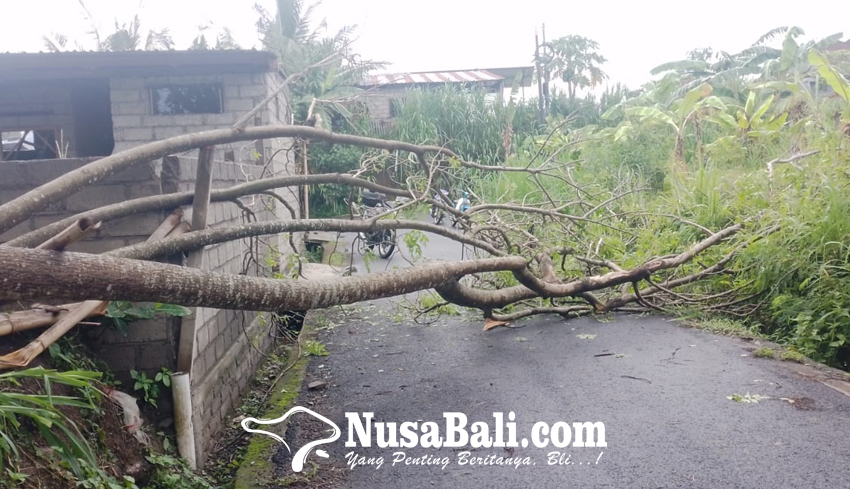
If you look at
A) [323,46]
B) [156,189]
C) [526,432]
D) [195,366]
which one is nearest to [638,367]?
[526,432]

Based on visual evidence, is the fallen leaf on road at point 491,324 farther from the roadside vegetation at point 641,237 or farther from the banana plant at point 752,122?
the banana plant at point 752,122

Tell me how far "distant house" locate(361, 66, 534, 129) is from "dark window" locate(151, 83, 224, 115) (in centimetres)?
1127

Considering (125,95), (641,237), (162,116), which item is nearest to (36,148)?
(125,95)

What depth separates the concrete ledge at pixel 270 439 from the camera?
3.63 meters

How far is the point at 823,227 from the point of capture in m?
5.87

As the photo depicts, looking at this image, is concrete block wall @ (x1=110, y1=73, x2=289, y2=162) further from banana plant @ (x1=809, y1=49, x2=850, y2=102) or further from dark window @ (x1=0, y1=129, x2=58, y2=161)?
banana plant @ (x1=809, y1=49, x2=850, y2=102)

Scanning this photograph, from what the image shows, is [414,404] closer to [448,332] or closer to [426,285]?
[426,285]

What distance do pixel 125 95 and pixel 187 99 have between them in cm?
80

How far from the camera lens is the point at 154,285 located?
2746 mm

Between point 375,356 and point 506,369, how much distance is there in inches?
50.9

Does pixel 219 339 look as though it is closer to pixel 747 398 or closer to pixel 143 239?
pixel 143 239

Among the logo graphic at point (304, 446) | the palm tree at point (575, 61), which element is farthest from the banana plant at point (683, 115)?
the palm tree at point (575, 61)

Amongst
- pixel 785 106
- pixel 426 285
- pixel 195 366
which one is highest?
pixel 785 106

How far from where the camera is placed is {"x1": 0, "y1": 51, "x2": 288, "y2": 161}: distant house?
8711 millimetres
